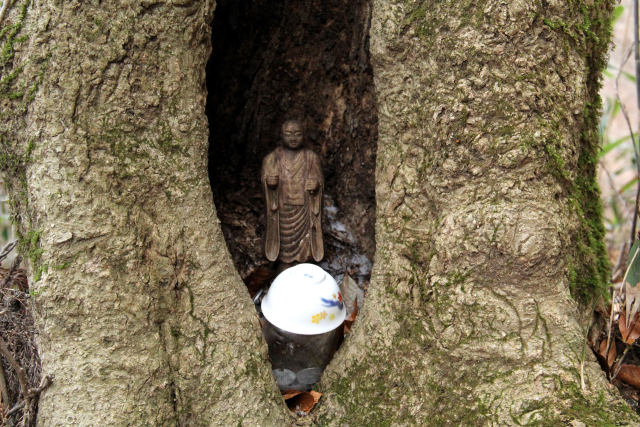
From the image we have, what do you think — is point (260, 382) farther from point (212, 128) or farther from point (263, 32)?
point (263, 32)

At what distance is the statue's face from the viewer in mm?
3527

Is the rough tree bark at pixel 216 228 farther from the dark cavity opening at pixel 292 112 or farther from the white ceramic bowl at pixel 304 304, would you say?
the dark cavity opening at pixel 292 112

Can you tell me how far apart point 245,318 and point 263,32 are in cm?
227

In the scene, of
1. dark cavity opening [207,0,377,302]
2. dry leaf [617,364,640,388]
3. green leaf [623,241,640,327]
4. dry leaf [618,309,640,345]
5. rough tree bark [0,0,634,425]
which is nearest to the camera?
rough tree bark [0,0,634,425]

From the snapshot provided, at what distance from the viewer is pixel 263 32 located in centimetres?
358

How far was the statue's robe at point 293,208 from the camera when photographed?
3.56 metres

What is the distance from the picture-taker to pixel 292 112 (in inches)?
150

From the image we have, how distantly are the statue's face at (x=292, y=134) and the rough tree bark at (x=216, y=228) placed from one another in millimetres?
1294

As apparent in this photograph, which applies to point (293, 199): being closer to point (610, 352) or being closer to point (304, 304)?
point (304, 304)

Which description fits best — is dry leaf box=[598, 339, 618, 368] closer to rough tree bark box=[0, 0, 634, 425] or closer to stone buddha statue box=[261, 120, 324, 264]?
rough tree bark box=[0, 0, 634, 425]

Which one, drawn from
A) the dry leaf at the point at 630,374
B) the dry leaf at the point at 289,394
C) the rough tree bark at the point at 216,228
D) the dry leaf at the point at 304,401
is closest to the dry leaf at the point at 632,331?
the dry leaf at the point at 630,374

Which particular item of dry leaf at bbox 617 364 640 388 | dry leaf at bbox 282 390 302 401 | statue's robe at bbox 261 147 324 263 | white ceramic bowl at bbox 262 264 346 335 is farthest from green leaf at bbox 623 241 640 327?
statue's robe at bbox 261 147 324 263

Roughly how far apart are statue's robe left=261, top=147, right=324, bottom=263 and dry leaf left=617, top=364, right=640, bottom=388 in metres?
2.02

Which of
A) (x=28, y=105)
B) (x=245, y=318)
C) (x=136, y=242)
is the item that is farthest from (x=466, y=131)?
(x=28, y=105)
